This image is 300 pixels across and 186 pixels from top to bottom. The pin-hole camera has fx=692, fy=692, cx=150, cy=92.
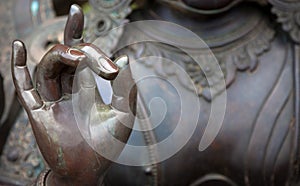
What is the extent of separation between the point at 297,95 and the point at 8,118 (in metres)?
0.60

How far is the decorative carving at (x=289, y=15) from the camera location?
53.4 inches

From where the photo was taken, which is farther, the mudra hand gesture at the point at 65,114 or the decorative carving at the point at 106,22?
the decorative carving at the point at 106,22

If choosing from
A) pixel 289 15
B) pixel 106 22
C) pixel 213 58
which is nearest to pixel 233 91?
pixel 213 58

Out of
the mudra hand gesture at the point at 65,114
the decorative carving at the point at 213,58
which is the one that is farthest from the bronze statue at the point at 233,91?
the mudra hand gesture at the point at 65,114

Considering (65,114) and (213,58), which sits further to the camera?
(213,58)

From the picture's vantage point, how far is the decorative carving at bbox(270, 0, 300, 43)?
1.36m

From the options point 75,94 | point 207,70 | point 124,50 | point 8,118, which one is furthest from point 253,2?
point 8,118

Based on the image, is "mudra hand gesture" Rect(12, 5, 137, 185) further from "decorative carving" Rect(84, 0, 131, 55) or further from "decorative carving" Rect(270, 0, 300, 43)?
"decorative carving" Rect(270, 0, 300, 43)

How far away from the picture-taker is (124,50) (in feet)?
4.51

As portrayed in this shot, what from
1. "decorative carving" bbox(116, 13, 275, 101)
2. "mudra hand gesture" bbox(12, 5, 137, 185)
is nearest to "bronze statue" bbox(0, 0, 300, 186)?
"decorative carving" bbox(116, 13, 275, 101)

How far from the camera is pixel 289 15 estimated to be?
53.5 inches

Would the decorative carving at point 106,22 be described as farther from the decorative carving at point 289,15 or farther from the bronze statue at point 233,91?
the decorative carving at point 289,15

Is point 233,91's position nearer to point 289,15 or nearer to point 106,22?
point 289,15

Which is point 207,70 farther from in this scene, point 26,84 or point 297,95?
point 26,84
